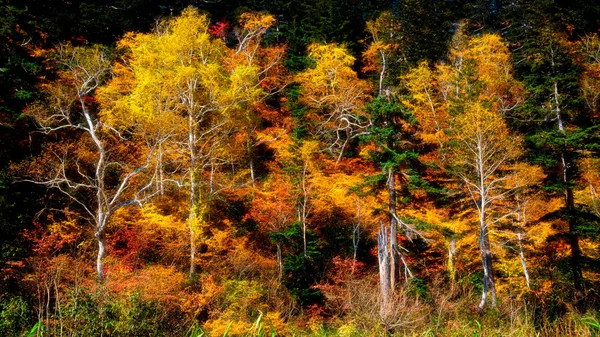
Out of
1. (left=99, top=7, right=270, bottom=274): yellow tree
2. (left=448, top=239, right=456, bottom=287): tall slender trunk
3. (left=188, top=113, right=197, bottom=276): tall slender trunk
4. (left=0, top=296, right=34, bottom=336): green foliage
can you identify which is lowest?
(left=0, top=296, right=34, bottom=336): green foliage

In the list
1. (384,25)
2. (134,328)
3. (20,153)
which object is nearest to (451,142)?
(384,25)

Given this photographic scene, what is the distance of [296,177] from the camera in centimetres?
2191

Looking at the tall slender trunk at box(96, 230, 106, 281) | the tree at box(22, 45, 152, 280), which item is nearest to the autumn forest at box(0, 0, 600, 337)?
the tall slender trunk at box(96, 230, 106, 281)

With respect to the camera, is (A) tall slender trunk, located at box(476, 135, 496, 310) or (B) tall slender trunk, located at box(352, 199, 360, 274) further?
(B) tall slender trunk, located at box(352, 199, 360, 274)

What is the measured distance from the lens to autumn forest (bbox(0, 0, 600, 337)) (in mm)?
15320

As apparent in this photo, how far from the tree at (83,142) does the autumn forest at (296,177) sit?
16cm

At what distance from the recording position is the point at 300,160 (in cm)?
2239

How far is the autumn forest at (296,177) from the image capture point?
15320 millimetres

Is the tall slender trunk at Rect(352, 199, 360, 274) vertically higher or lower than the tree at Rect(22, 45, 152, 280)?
lower

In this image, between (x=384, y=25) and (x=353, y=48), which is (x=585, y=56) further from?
(x=353, y=48)

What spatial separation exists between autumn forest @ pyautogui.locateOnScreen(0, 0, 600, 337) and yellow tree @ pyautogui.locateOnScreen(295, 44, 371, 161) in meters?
0.21

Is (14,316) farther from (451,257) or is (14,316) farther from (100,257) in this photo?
(451,257)

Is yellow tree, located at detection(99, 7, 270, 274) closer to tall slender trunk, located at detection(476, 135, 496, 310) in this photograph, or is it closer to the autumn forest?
the autumn forest

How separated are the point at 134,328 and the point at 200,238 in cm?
914
